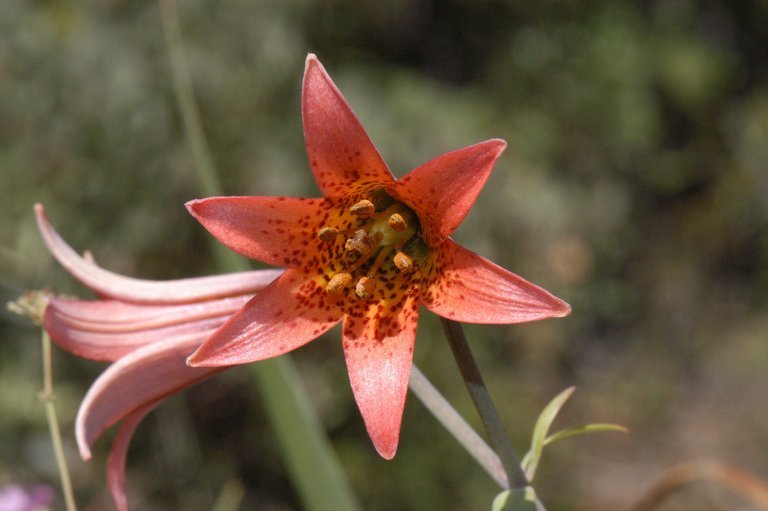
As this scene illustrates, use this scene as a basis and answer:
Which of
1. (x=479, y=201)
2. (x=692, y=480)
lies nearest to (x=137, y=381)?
(x=692, y=480)

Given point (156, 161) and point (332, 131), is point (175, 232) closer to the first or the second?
point (156, 161)

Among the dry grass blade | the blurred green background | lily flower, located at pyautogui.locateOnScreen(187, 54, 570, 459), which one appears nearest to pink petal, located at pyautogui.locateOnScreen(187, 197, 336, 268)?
lily flower, located at pyautogui.locateOnScreen(187, 54, 570, 459)

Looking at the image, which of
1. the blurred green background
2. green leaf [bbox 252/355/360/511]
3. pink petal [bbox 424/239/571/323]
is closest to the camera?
pink petal [bbox 424/239/571/323]

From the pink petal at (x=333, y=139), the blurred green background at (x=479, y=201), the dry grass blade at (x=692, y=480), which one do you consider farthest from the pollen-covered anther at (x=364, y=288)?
the blurred green background at (x=479, y=201)

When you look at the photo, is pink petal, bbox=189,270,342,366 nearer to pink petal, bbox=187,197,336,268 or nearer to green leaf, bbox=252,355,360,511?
pink petal, bbox=187,197,336,268

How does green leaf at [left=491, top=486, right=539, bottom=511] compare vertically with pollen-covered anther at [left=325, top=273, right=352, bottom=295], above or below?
below

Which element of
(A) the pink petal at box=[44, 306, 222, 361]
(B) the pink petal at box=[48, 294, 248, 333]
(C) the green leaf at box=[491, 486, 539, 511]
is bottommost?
(C) the green leaf at box=[491, 486, 539, 511]

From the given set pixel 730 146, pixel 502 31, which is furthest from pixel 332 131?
pixel 730 146

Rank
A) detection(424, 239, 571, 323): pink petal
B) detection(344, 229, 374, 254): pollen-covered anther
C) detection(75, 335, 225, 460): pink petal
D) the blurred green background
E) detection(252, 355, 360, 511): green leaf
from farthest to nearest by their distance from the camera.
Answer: the blurred green background
detection(252, 355, 360, 511): green leaf
detection(344, 229, 374, 254): pollen-covered anther
detection(75, 335, 225, 460): pink petal
detection(424, 239, 571, 323): pink petal

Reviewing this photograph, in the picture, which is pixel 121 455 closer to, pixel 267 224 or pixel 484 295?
pixel 267 224
